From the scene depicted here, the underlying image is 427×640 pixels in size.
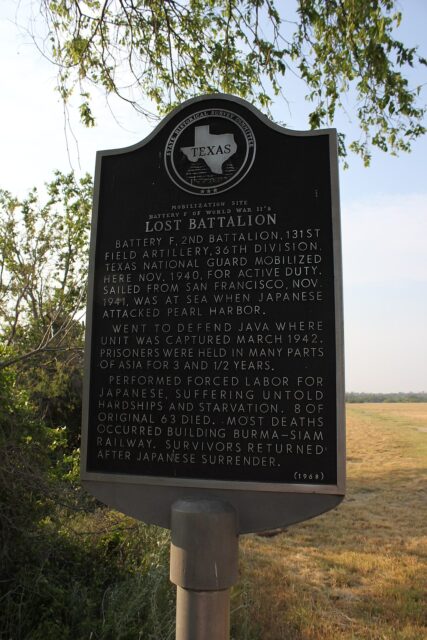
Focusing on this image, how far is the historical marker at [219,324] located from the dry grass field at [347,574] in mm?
2418

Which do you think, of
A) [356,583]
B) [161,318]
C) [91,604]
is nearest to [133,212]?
[161,318]

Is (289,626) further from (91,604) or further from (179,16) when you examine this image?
(179,16)

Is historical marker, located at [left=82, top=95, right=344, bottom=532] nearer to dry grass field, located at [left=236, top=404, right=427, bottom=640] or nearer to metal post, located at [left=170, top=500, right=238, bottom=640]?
metal post, located at [left=170, top=500, right=238, bottom=640]

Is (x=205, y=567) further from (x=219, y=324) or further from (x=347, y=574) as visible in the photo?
(x=347, y=574)

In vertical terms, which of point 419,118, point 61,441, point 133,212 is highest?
point 419,118

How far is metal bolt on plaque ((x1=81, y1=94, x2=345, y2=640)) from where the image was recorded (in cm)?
277

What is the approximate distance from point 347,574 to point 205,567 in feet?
14.2

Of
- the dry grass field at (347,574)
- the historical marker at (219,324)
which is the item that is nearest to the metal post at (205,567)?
the historical marker at (219,324)

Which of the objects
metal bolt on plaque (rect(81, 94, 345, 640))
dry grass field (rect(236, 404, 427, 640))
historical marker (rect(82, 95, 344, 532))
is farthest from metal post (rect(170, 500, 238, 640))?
dry grass field (rect(236, 404, 427, 640))

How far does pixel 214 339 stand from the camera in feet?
9.83

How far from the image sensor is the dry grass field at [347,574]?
4703 mm

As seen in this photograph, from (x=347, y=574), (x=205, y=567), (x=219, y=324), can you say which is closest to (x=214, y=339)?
(x=219, y=324)

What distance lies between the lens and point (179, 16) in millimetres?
5887

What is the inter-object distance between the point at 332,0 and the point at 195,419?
451cm
